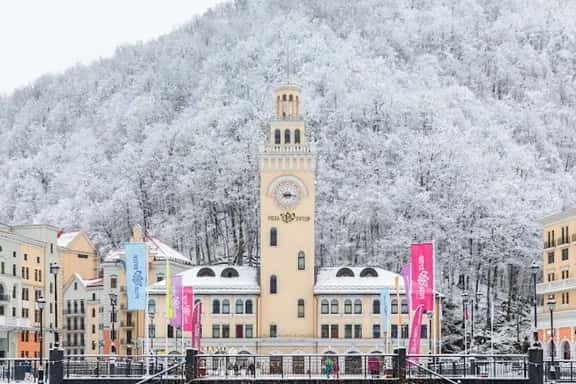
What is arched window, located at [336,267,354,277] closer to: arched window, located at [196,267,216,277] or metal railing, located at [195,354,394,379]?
arched window, located at [196,267,216,277]

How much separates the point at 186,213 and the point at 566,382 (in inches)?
3476

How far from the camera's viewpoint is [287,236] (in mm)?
99375

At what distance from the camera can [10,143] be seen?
18788cm

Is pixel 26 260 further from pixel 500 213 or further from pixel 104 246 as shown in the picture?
pixel 500 213

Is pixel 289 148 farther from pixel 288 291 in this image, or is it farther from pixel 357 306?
pixel 357 306

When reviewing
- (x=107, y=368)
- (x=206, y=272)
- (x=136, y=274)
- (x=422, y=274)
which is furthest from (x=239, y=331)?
(x=107, y=368)

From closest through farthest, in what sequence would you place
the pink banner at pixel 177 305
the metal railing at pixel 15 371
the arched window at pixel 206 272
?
the metal railing at pixel 15 371 < the pink banner at pixel 177 305 < the arched window at pixel 206 272

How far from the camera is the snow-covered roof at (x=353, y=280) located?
318ft

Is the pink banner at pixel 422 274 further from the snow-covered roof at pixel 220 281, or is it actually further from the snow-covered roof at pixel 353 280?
the snow-covered roof at pixel 220 281

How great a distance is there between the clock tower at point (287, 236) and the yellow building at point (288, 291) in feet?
0.28

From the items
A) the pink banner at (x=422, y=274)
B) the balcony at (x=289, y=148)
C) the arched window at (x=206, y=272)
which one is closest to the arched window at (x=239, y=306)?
the arched window at (x=206, y=272)

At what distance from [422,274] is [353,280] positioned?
3486cm

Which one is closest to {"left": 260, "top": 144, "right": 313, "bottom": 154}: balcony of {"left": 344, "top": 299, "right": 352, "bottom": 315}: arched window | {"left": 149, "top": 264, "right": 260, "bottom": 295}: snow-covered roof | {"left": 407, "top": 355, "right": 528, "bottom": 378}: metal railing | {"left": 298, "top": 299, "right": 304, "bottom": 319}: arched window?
{"left": 149, "top": 264, "right": 260, "bottom": 295}: snow-covered roof

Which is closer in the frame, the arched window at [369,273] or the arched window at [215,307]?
the arched window at [215,307]
